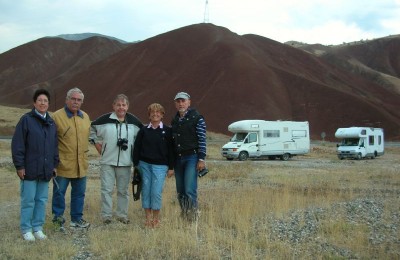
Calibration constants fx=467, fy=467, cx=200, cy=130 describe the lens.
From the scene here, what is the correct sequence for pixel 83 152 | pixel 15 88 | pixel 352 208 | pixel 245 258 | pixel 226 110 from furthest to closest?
pixel 15 88, pixel 226 110, pixel 352 208, pixel 83 152, pixel 245 258

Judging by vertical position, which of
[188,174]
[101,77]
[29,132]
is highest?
[101,77]

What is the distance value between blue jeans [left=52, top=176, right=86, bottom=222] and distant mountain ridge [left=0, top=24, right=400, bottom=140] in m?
53.6

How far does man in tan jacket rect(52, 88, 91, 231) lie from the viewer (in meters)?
7.07

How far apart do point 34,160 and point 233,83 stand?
6317 centimetres

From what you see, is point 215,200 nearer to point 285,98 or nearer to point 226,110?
point 226,110

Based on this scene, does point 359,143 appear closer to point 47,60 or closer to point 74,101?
point 74,101

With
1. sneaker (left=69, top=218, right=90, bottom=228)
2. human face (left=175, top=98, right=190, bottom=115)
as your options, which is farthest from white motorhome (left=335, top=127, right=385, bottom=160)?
sneaker (left=69, top=218, right=90, bottom=228)

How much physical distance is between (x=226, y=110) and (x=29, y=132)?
57.7 meters

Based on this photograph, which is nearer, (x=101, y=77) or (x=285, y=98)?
(x=285, y=98)

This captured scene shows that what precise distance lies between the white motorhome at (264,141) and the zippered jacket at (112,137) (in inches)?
862

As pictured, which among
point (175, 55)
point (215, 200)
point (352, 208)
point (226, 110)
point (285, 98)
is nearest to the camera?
point (352, 208)

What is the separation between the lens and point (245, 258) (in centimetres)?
533

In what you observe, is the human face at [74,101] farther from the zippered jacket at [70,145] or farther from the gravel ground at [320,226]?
the gravel ground at [320,226]

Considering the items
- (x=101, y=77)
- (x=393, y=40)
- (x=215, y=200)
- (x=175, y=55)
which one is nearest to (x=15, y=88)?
(x=101, y=77)
